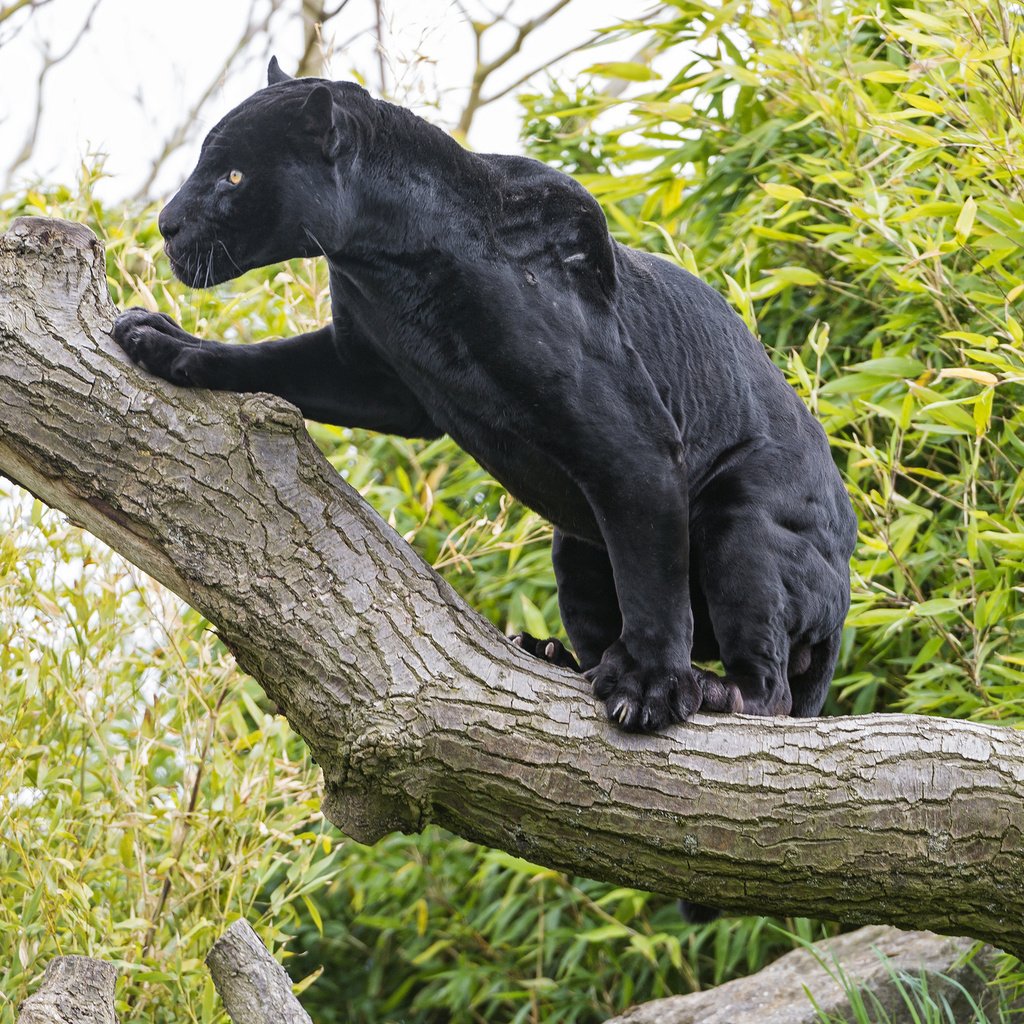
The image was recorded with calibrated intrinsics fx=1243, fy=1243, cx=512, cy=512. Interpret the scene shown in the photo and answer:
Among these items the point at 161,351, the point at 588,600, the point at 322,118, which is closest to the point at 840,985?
the point at 588,600

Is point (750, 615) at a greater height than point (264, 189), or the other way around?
point (264, 189)

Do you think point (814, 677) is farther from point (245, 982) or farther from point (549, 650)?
point (245, 982)

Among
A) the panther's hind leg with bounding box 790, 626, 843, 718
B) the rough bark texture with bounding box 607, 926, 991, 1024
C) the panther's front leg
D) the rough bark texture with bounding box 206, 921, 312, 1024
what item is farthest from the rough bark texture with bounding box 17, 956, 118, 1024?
the rough bark texture with bounding box 607, 926, 991, 1024

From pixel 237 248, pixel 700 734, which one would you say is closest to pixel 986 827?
pixel 700 734

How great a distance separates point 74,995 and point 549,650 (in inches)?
40.9

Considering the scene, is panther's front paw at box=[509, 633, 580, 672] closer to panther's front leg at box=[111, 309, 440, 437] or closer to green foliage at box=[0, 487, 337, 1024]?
panther's front leg at box=[111, 309, 440, 437]

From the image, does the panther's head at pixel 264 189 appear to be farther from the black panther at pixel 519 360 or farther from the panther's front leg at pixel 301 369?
the panther's front leg at pixel 301 369

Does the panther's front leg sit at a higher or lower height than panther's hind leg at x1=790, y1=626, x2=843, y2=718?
higher

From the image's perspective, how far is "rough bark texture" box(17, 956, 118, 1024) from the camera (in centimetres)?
210

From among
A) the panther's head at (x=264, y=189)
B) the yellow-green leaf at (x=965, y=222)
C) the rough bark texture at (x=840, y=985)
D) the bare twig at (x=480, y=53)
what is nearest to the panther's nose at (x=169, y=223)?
the panther's head at (x=264, y=189)

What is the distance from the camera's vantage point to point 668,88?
3.78 meters

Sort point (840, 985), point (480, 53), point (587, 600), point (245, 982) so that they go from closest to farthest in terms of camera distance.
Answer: point (245, 982) < point (587, 600) < point (840, 985) < point (480, 53)

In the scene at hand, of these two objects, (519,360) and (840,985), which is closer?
(519,360)

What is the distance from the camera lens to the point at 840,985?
10.1 feet
